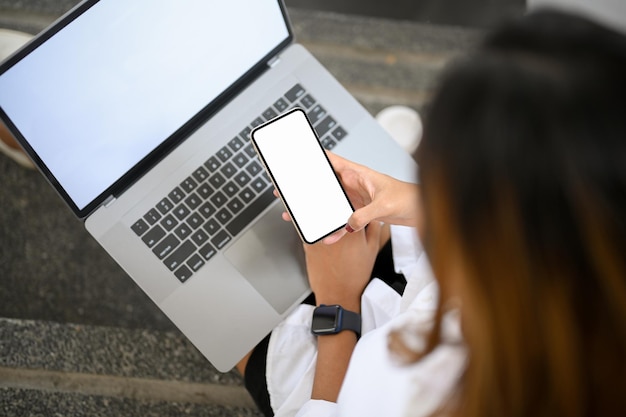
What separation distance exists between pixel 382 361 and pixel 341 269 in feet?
0.73

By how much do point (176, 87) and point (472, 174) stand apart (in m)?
0.50

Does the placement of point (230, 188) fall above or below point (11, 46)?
below

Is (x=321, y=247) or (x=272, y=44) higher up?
(x=272, y=44)

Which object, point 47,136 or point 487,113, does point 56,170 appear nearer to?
point 47,136

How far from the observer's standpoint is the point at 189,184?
2.49 ft

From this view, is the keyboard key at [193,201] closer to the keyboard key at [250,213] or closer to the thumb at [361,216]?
the keyboard key at [250,213]

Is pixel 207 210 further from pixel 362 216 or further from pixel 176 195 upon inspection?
pixel 362 216

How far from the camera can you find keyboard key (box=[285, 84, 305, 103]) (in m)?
0.80

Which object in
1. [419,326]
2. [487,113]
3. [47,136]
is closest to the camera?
[487,113]

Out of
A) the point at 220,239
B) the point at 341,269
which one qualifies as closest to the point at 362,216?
the point at 341,269

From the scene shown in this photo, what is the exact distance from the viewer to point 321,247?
0.73 m

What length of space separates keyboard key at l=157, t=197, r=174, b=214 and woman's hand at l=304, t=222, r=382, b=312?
199mm

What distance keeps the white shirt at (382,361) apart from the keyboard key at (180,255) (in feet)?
0.53

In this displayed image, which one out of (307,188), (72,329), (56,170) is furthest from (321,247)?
(72,329)
